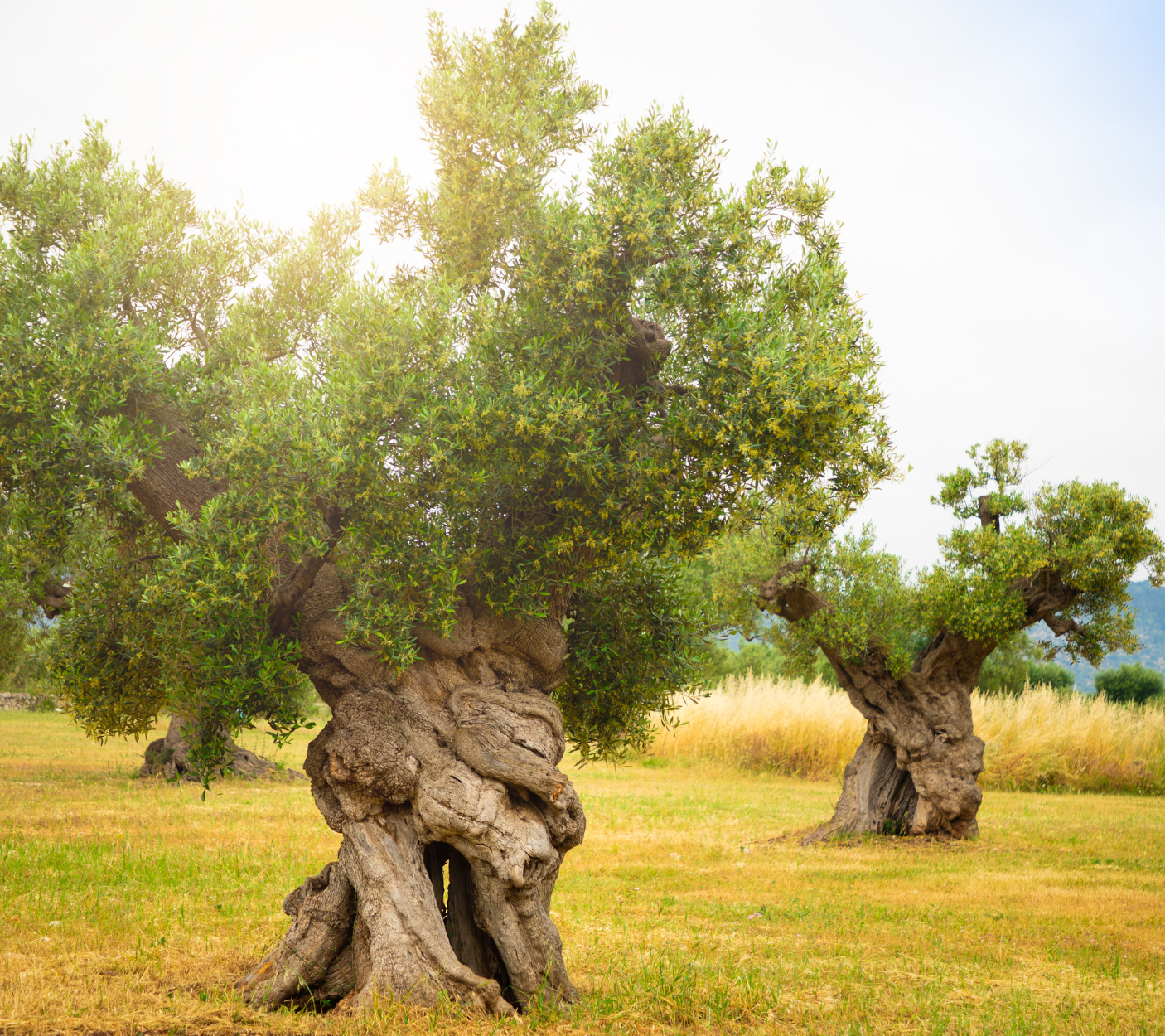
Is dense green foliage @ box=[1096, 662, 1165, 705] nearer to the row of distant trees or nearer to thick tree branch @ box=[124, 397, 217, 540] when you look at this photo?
the row of distant trees

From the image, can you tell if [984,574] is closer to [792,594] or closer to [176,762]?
[792,594]

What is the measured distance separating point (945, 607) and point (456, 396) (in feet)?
43.2

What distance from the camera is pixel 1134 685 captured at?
42.9 m

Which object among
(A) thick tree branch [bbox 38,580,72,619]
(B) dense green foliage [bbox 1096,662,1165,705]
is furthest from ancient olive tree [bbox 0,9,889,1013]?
(B) dense green foliage [bbox 1096,662,1165,705]

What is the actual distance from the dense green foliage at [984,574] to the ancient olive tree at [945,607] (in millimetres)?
23

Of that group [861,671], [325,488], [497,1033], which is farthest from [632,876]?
[325,488]

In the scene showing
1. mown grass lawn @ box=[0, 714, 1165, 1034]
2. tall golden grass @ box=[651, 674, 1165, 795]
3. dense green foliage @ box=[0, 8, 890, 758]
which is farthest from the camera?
tall golden grass @ box=[651, 674, 1165, 795]

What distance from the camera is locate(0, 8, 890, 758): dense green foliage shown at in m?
6.99

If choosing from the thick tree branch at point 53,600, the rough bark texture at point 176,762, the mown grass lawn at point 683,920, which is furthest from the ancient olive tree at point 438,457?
the rough bark texture at point 176,762

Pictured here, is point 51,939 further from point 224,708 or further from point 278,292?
point 278,292

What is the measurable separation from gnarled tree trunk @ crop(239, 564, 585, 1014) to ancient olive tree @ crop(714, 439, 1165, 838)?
10418 mm

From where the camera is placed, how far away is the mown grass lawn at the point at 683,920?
7812 mm

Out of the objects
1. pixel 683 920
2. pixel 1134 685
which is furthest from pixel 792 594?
pixel 1134 685

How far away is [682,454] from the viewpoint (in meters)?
7.48
